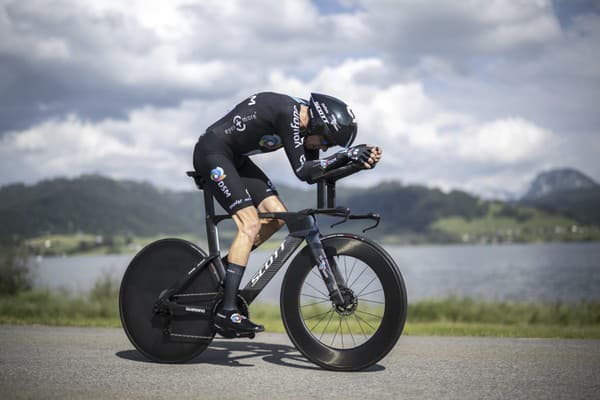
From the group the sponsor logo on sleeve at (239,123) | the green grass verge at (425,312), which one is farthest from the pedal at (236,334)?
the green grass verge at (425,312)

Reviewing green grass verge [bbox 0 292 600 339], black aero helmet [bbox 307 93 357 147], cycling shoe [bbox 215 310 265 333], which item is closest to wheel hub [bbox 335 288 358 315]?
cycling shoe [bbox 215 310 265 333]

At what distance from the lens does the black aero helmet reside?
4770mm

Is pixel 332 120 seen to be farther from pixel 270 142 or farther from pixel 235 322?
pixel 235 322

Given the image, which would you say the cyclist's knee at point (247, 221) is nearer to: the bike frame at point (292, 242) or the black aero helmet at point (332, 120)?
the bike frame at point (292, 242)

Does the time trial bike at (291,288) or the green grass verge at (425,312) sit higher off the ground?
the time trial bike at (291,288)

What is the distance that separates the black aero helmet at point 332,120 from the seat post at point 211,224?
1.16 meters

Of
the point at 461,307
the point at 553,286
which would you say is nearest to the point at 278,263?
the point at 461,307

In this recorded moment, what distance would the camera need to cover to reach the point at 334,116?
15.6 ft

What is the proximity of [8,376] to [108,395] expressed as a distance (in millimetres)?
1109

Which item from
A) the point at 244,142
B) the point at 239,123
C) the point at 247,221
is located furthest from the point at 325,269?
the point at 239,123

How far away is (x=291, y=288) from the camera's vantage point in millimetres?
4824

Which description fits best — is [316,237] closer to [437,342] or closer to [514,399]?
[514,399]

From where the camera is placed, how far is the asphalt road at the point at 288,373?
3.79m

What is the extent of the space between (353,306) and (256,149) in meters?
1.67
